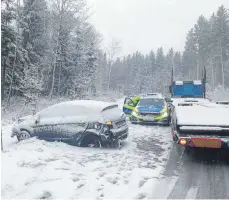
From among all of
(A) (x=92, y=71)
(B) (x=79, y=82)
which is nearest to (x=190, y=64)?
(A) (x=92, y=71)

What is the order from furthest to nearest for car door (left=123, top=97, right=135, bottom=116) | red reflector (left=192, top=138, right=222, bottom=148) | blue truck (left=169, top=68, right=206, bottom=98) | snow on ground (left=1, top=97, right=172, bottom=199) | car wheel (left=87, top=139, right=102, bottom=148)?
blue truck (left=169, top=68, right=206, bottom=98)
car door (left=123, top=97, right=135, bottom=116)
car wheel (left=87, top=139, right=102, bottom=148)
red reflector (left=192, top=138, right=222, bottom=148)
snow on ground (left=1, top=97, right=172, bottom=199)

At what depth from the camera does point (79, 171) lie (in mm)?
6340

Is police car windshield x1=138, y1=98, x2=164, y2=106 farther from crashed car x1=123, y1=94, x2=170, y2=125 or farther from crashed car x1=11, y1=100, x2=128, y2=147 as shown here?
crashed car x1=11, y1=100, x2=128, y2=147

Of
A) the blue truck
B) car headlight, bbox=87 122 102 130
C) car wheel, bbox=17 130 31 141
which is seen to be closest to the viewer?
car headlight, bbox=87 122 102 130

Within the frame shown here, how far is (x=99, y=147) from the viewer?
28.4 feet

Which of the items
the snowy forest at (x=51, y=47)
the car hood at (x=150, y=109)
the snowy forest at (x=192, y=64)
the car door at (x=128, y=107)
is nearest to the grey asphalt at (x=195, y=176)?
the car hood at (x=150, y=109)

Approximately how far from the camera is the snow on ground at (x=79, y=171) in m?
5.17

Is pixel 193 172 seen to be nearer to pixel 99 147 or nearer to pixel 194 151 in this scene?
pixel 194 151

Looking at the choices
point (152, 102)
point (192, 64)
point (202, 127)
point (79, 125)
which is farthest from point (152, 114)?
point (192, 64)

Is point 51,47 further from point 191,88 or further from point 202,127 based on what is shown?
point 202,127

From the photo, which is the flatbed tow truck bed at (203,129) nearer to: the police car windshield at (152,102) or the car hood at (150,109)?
the car hood at (150,109)

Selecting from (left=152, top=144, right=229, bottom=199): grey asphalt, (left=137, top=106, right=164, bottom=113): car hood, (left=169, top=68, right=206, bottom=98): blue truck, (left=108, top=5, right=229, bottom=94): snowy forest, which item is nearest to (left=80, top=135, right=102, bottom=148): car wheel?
(left=152, top=144, right=229, bottom=199): grey asphalt

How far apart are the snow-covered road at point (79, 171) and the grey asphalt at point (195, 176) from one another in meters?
0.24

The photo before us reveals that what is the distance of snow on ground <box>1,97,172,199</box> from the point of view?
517 cm
